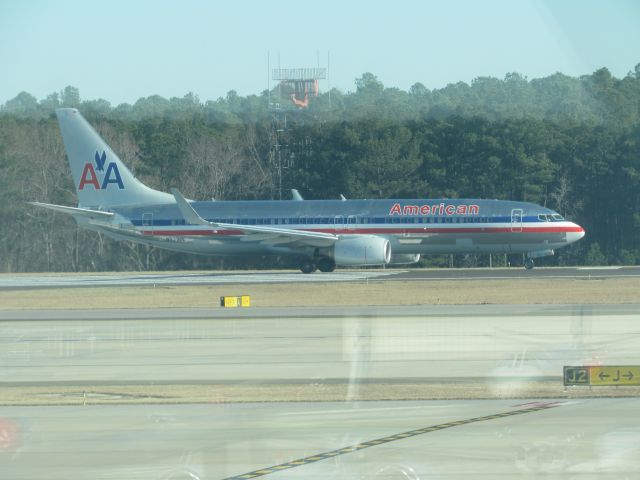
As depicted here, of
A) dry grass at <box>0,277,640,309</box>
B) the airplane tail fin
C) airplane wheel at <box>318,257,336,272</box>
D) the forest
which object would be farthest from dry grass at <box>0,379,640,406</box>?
the forest

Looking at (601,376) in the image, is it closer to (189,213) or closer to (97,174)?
(189,213)

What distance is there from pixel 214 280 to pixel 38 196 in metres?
39.4

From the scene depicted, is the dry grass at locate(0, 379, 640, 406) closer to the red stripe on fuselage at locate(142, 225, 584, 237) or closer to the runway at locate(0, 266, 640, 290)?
the runway at locate(0, 266, 640, 290)

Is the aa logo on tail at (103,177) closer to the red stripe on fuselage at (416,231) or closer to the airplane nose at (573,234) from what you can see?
the red stripe on fuselage at (416,231)

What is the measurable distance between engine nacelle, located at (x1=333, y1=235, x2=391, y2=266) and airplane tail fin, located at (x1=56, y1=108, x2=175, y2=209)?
1361cm

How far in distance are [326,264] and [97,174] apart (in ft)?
58.9

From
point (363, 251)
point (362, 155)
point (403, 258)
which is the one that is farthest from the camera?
point (362, 155)

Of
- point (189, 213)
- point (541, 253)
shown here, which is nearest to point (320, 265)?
point (189, 213)

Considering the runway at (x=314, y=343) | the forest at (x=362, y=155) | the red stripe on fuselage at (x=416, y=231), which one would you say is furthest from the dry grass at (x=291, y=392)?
the forest at (x=362, y=155)

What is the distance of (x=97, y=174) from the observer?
245 feet

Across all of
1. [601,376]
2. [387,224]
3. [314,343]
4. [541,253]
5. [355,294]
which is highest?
[387,224]

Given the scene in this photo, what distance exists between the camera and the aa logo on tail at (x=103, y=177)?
74.1m

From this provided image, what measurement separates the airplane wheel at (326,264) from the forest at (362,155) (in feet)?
54.6

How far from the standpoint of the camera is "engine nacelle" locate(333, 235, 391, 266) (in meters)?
65.6
